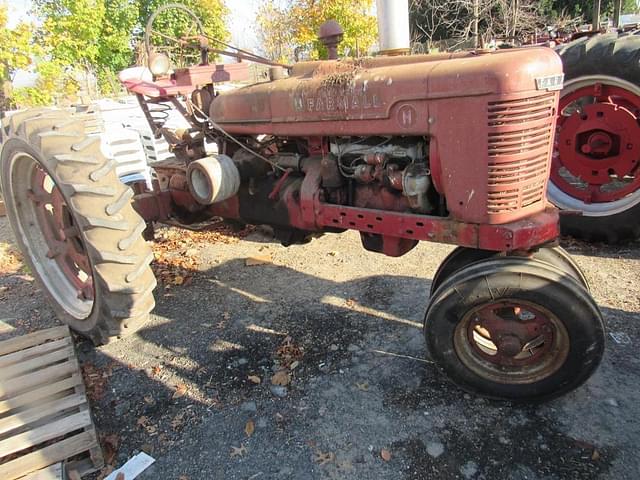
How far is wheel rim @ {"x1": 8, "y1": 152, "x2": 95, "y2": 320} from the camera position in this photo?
3.35m

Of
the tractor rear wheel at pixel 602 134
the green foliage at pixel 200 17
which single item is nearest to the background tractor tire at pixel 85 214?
the tractor rear wheel at pixel 602 134

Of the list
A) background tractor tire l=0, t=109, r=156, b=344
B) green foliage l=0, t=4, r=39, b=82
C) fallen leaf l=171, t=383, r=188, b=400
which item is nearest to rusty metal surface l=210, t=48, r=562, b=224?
background tractor tire l=0, t=109, r=156, b=344

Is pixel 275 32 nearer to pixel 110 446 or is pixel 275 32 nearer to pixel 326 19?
pixel 326 19

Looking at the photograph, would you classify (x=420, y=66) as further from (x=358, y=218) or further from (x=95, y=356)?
(x=95, y=356)

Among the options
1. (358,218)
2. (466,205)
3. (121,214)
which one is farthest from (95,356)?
(466,205)

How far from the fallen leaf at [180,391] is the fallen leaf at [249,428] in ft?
1.53

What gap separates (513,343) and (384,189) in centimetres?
103

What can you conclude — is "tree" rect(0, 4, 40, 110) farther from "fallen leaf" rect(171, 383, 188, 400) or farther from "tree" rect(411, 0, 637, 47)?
"fallen leaf" rect(171, 383, 188, 400)

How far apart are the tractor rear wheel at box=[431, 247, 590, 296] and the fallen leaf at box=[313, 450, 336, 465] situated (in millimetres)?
1082

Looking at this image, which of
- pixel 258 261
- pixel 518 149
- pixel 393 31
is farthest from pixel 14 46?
pixel 518 149

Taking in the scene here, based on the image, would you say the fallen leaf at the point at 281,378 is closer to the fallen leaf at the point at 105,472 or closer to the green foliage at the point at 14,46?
the fallen leaf at the point at 105,472

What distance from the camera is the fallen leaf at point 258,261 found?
441cm

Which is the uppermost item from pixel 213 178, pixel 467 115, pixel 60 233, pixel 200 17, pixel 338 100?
pixel 200 17

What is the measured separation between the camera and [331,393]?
2.67 metres
